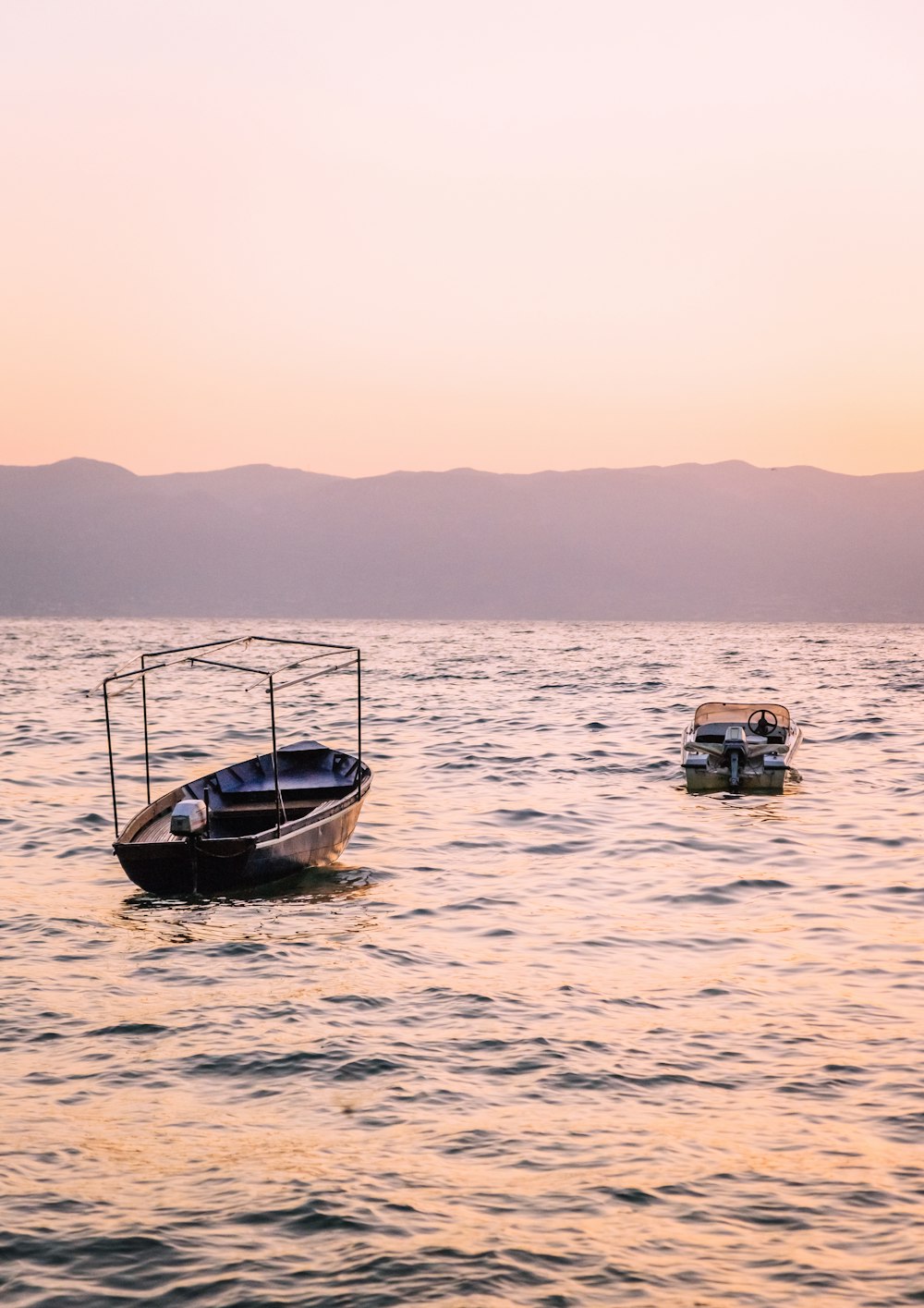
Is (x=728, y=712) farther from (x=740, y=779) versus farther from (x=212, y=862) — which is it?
(x=212, y=862)

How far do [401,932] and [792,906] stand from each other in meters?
6.21

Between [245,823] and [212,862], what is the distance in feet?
13.0

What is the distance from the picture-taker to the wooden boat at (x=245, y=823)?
19.8m

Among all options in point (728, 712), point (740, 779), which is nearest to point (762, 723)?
point (740, 779)

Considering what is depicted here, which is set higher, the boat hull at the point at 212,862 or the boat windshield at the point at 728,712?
the boat windshield at the point at 728,712

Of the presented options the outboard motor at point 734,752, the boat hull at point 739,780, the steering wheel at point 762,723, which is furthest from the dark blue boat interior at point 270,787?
the steering wheel at point 762,723

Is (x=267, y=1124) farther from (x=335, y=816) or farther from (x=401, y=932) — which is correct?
(x=335, y=816)

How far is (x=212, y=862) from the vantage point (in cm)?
1992

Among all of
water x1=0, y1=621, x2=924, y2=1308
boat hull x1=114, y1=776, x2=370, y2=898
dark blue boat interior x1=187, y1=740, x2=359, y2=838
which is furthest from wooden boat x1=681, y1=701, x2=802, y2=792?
boat hull x1=114, y1=776, x2=370, y2=898

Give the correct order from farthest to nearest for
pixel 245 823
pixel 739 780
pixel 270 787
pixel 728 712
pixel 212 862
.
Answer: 1. pixel 728 712
2. pixel 739 780
3. pixel 270 787
4. pixel 245 823
5. pixel 212 862

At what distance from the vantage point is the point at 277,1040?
1370 centimetres

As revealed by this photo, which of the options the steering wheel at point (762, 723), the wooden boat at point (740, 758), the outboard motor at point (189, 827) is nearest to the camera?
the outboard motor at point (189, 827)

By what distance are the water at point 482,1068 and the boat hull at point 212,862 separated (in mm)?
397

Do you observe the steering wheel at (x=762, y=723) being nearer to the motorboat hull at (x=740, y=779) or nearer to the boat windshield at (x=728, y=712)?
the boat windshield at (x=728, y=712)
